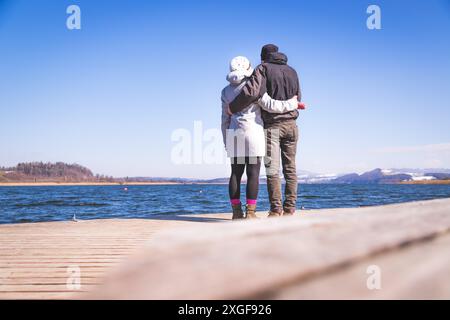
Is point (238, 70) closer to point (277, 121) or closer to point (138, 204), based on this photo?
point (277, 121)

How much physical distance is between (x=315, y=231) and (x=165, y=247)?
265 mm

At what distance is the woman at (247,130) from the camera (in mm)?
4043

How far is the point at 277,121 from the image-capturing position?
4246mm

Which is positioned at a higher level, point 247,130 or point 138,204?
point 247,130

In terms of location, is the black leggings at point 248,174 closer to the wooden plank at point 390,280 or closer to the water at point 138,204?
the water at point 138,204

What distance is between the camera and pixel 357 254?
0.56 metres

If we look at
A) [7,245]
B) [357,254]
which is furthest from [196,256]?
[7,245]

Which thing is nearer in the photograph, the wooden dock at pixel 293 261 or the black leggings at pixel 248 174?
the wooden dock at pixel 293 261

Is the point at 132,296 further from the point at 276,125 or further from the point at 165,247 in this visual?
the point at 276,125

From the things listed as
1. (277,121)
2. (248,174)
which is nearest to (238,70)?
(277,121)

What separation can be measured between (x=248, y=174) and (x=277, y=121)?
710 millimetres

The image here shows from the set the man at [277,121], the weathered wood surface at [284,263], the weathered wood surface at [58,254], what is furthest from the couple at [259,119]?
the weathered wood surface at [284,263]

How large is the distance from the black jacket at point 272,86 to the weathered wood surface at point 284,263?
3333 millimetres
